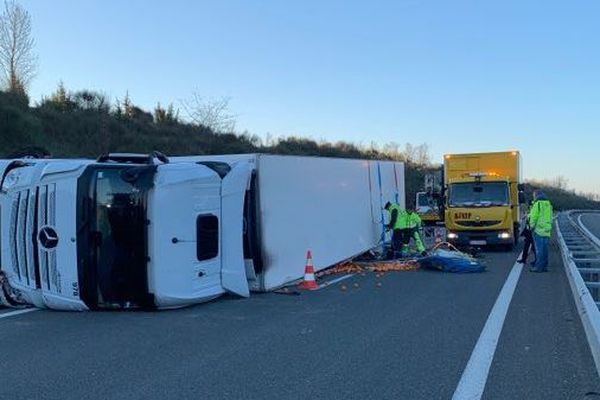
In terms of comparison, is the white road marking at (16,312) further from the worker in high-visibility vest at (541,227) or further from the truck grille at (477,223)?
the truck grille at (477,223)

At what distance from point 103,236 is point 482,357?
207 inches

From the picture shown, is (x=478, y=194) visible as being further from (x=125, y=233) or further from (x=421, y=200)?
(x=421, y=200)

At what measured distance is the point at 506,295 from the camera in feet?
35.7

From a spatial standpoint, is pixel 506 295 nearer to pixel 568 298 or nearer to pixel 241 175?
pixel 568 298

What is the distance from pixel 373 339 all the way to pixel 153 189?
3.72 metres

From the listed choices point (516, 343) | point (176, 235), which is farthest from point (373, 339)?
point (176, 235)

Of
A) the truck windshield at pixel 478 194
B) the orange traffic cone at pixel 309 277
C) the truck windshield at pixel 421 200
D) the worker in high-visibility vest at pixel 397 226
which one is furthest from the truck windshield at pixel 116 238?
the truck windshield at pixel 421 200

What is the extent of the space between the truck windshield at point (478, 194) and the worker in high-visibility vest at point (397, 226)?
3781mm

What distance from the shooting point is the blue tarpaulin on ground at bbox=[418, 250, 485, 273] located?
14242 millimetres

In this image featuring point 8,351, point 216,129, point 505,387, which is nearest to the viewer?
point 505,387

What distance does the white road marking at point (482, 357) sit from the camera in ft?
17.8

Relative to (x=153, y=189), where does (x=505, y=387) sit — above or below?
below

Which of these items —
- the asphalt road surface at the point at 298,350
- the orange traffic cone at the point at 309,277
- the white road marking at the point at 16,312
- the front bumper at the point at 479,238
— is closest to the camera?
the asphalt road surface at the point at 298,350

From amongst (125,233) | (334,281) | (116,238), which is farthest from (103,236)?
(334,281)
